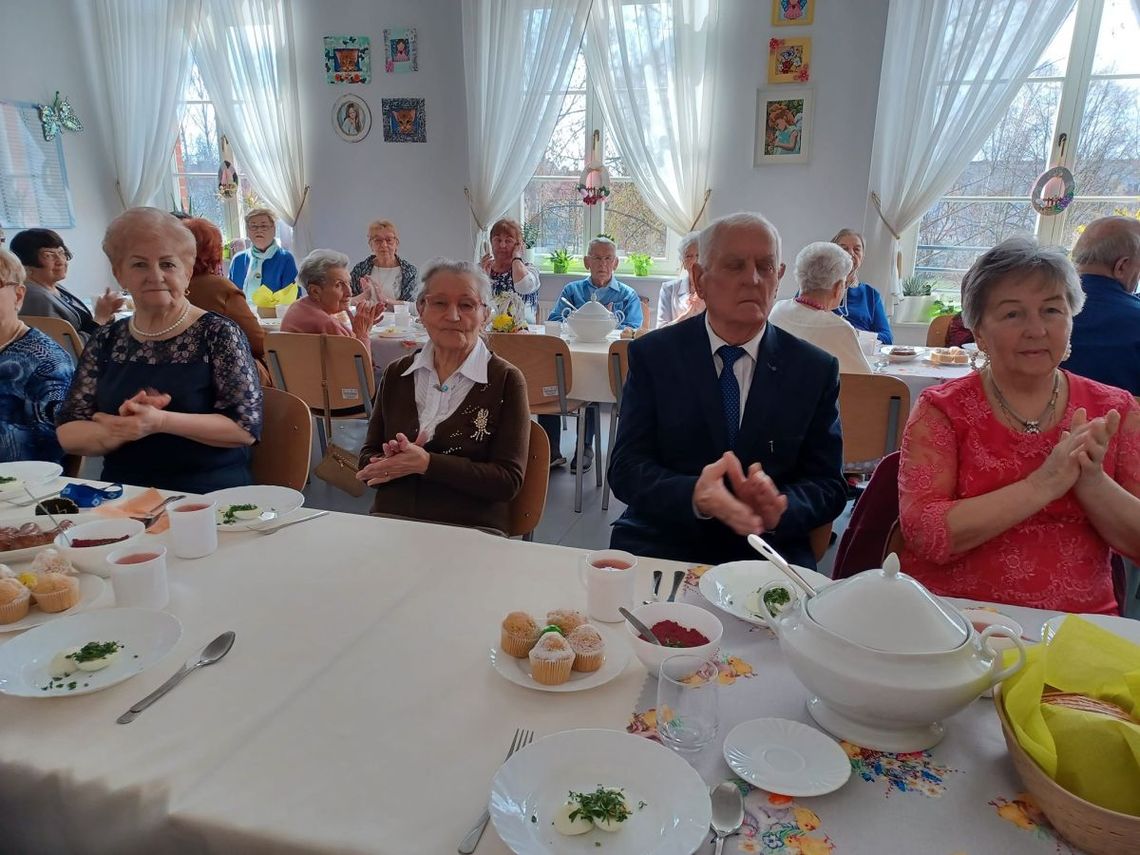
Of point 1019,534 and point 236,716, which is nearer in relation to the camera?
point 236,716

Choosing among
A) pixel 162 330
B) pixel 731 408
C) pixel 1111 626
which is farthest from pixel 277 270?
pixel 1111 626

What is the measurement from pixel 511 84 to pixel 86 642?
19.7 ft

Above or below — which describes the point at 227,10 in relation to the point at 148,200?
above

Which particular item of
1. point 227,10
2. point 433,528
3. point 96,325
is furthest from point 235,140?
point 433,528

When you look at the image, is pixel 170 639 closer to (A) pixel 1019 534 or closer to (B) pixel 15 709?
(B) pixel 15 709

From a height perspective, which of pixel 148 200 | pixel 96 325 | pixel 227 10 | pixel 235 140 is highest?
pixel 227 10

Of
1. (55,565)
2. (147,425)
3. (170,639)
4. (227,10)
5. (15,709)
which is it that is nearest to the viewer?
(15,709)

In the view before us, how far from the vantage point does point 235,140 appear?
695cm

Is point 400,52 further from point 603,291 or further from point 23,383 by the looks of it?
point 23,383

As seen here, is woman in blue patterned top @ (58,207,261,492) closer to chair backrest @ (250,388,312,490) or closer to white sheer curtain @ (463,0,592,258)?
chair backrest @ (250,388,312,490)

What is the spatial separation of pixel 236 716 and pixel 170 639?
21 cm

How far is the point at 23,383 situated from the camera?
219 centimetres

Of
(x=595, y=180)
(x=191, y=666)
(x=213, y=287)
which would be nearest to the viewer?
(x=191, y=666)

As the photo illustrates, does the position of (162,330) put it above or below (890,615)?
above
